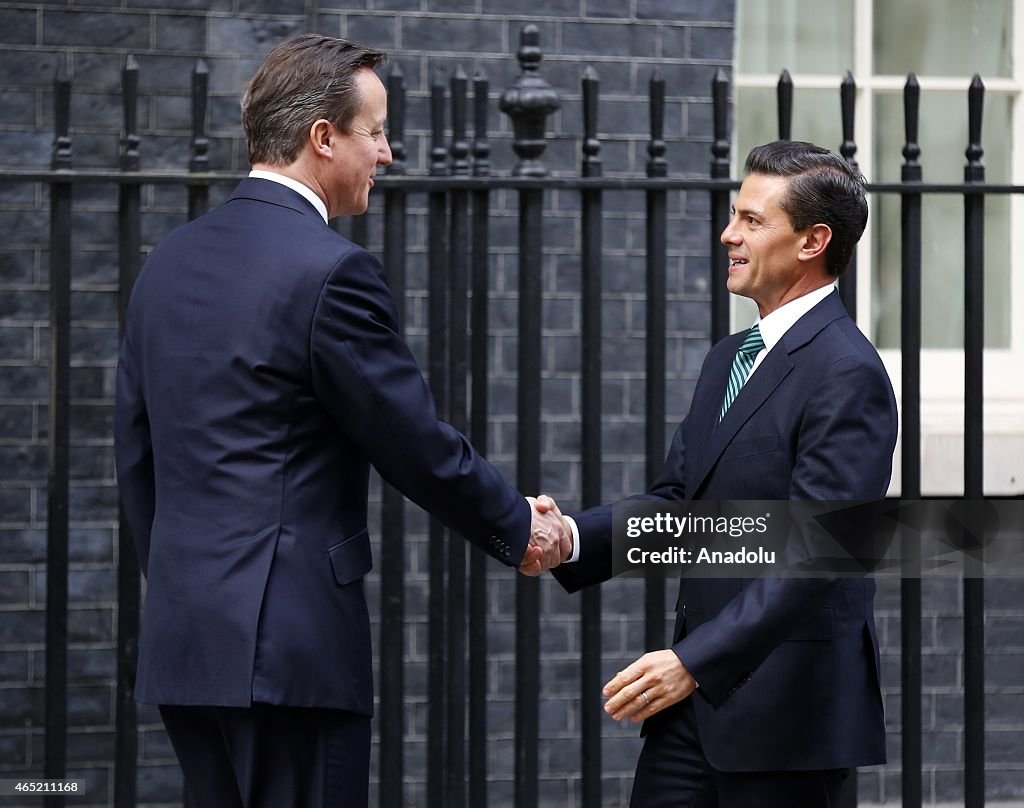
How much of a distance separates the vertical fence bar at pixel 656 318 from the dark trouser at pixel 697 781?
0.66 m

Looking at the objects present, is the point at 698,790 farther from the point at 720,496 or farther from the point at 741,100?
the point at 741,100

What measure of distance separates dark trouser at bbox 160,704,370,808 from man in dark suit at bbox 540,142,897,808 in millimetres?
513

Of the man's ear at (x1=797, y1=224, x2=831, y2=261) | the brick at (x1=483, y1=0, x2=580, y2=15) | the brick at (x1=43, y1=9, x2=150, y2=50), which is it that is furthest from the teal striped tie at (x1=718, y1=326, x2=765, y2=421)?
the brick at (x1=43, y1=9, x2=150, y2=50)

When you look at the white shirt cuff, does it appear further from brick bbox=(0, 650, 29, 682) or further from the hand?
brick bbox=(0, 650, 29, 682)

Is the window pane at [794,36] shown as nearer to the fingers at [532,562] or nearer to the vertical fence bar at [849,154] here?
the vertical fence bar at [849,154]

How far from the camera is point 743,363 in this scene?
9.96 feet

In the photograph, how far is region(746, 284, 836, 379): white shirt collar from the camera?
2.95 meters

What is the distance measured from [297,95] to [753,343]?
108 centimetres

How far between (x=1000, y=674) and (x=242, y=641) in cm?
381

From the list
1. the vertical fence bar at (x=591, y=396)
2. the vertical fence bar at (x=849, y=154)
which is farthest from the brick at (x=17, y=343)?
the vertical fence bar at (x=849, y=154)

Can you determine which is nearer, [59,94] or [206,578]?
[206,578]

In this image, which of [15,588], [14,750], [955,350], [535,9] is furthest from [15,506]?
[955,350]

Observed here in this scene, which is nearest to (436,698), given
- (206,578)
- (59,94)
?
(206,578)

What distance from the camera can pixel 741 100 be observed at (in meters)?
5.77
